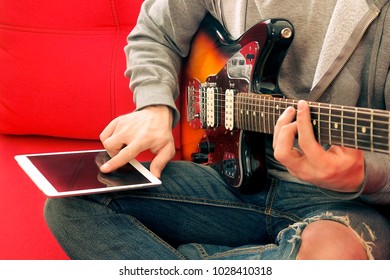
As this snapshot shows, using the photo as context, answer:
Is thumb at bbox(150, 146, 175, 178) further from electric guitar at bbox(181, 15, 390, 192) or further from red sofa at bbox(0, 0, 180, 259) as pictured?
red sofa at bbox(0, 0, 180, 259)

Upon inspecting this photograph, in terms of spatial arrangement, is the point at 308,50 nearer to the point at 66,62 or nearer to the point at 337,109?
the point at 337,109

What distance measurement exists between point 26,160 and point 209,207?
0.30 m

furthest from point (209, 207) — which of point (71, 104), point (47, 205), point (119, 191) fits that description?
point (71, 104)

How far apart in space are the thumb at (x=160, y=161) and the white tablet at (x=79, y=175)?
0.03 meters

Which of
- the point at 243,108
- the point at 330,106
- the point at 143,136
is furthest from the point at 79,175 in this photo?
the point at 330,106

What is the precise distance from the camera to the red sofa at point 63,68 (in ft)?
4.41


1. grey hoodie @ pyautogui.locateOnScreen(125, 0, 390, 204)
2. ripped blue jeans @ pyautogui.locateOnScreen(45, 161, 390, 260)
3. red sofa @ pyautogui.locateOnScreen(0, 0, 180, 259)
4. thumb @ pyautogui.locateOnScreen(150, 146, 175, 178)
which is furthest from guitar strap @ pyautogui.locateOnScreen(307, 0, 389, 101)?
red sofa @ pyautogui.locateOnScreen(0, 0, 180, 259)

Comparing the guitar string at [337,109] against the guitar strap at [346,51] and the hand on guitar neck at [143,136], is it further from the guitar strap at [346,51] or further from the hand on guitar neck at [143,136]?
the hand on guitar neck at [143,136]

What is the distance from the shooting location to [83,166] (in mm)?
975

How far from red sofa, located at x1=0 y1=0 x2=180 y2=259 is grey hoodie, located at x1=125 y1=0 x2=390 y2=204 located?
0.17 m

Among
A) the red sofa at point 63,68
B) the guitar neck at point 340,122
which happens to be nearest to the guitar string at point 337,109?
the guitar neck at point 340,122

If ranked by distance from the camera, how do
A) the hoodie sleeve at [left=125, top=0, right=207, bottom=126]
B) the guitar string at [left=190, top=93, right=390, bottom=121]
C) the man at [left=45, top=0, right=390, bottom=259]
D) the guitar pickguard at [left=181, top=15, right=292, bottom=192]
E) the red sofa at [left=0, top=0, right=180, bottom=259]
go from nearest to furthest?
the guitar string at [left=190, top=93, right=390, bottom=121], the man at [left=45, top=0, right=390, bottom=259], the guitar pickguard at [left=181, top=15, right=292, bottom=192], the hoodie sleeve at [left=125, top=0, right=207, bottom=126], the red sofa at [left=0, top=0, right=180, bottom=259]

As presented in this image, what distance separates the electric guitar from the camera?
76cm
